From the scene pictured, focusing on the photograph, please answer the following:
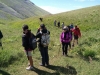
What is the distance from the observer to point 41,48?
10875 mm

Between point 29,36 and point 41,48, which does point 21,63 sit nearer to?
point 41,48

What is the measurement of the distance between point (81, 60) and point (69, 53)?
81.4 inches

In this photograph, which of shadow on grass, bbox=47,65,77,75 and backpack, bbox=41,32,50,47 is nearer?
shadow on grass, bbox=47,65,77,75

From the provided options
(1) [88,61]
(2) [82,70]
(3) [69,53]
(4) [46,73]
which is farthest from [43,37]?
(3) [69,53]

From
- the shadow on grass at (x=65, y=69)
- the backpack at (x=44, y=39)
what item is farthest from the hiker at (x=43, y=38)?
the shadow on grass at (x=65, y=69)

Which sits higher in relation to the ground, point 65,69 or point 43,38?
point 43,38

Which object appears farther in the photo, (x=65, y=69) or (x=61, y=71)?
(x=65, y=69)

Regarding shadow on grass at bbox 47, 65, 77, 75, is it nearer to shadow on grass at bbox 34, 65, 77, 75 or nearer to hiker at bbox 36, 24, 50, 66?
shadow on grass at bbox 34, 65, 77, 75

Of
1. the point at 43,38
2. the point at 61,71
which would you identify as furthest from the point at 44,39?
the point at 61,71

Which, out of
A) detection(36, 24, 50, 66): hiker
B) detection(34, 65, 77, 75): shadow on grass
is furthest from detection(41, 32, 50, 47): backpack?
detection(34, 65, 77, 75): shadow on grass

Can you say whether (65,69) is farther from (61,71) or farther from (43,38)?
(43,38)

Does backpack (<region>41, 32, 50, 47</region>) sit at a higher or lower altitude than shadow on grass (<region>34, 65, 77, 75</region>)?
higher

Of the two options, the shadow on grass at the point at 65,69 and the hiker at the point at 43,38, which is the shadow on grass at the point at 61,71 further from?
the hiker at the point at 43,38

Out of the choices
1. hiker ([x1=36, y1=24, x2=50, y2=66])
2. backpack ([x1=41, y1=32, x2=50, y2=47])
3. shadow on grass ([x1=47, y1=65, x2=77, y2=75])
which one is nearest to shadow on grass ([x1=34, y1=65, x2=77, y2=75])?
shadow on grass ([x1=47, y1=65, x2=77, y2=75])
